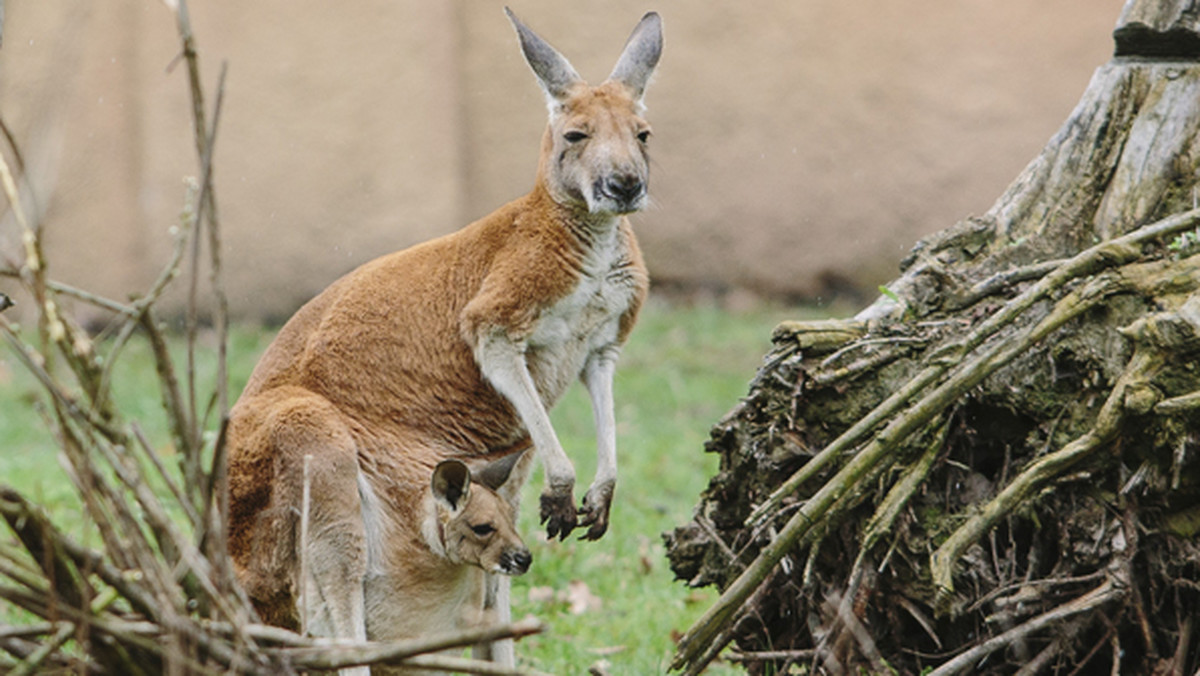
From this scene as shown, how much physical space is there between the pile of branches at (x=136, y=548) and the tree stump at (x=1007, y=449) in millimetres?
1268

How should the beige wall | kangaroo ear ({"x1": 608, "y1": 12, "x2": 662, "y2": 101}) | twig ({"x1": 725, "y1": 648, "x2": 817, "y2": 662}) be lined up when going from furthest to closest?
the beige wall, kangaroo ear ({"x1": 608, "y1": 12, "x2": 662, "y2": 101}), twig ({"x1": 725, "y1": 648, "x2": 817, "y2": 662})

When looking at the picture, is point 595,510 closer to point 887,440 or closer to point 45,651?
point 887,440

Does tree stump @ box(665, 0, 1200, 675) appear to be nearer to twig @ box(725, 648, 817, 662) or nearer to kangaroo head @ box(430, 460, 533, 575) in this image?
twig @ box(725, 648, 817, 662)

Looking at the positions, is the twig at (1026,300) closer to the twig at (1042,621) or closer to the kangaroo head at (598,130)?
the twig at (1042,621)

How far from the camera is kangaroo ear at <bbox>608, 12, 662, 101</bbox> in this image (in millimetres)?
4227

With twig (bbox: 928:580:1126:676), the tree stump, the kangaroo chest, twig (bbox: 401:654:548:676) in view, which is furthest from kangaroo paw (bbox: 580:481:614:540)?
twig (bbox: 401:654:548:676)

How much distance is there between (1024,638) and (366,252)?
660 centimetres

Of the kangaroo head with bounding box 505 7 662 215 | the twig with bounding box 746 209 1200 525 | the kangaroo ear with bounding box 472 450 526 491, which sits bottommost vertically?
the kangaroo ear with bounding box 472 450 526 491

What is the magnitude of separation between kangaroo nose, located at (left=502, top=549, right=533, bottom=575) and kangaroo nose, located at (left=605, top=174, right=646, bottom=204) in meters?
1.07

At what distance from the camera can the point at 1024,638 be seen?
3139 mm

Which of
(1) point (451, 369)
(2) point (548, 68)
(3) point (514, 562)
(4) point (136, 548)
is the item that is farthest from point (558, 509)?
(4) point (136, 548)

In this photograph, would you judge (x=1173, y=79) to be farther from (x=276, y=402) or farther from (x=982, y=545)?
(x=276, y=402)

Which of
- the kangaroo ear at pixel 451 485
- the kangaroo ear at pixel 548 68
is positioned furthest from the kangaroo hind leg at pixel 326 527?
the kangaroo ear at pixel 548 68

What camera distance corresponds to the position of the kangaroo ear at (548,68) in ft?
13.5
